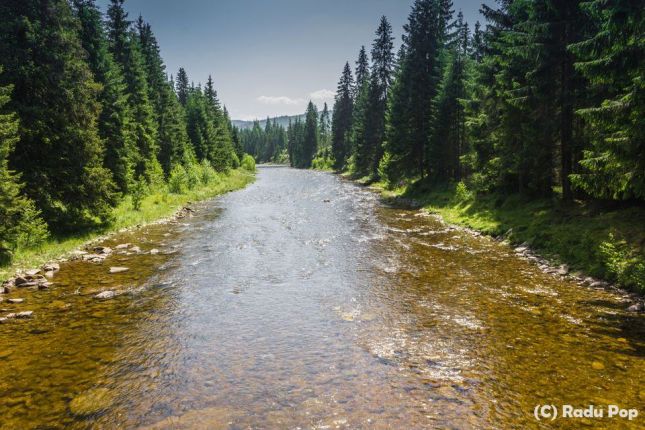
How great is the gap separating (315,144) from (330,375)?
120804 mm

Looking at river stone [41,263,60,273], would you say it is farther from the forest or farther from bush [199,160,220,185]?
bush [199,160,220,185]

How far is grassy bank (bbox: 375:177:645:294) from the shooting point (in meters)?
12.9

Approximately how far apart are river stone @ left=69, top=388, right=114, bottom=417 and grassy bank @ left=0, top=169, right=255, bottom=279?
28.8ft

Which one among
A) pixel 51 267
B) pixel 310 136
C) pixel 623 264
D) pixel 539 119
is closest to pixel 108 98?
pixel 51 267

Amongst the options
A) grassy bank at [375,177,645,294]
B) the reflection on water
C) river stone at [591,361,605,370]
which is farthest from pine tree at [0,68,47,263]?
grassy bank at [375,177,645,294]

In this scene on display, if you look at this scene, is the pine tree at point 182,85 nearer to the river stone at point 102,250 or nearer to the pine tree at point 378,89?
the pine tree at point 378,89

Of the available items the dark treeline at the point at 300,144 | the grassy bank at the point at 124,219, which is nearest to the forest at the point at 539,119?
the grassy bank at the point at 124,219

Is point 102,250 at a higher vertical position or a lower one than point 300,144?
lower

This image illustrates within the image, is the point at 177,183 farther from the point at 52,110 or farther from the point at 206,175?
the point at 52,110

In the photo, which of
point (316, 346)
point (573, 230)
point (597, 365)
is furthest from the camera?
point (573, 230)

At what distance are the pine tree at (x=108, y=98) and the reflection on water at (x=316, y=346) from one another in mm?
12693

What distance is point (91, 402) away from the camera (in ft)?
24.5

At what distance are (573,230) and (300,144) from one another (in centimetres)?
12127

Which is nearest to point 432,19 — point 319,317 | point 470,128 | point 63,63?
point 470,128
